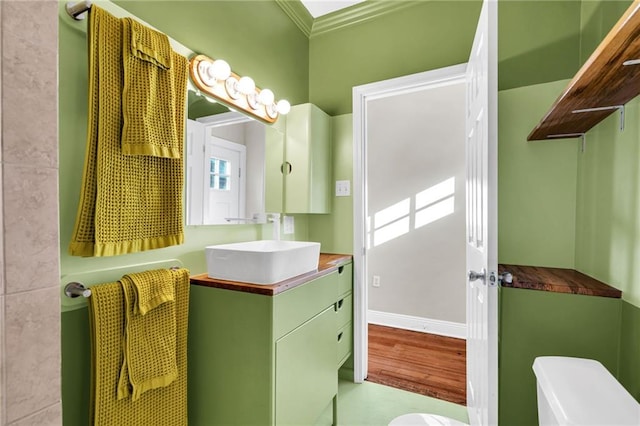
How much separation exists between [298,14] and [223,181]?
145 cm

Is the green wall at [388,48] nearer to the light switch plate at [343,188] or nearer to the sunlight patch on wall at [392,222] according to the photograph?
the light switch plate at [343,188]

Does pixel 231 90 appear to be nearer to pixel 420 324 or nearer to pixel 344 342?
pixel 344 342

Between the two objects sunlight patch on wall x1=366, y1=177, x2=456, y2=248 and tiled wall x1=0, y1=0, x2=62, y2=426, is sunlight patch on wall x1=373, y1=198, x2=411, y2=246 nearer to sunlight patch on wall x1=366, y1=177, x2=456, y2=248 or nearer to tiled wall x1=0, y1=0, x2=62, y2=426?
sunlight patch on wall x1=366, y1=177, x2=456, y2=248

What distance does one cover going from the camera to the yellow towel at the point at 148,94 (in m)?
1.10

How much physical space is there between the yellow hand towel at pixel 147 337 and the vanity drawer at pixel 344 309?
104 centimetres

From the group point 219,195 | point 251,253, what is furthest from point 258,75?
point 251,253

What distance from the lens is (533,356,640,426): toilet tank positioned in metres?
0.77

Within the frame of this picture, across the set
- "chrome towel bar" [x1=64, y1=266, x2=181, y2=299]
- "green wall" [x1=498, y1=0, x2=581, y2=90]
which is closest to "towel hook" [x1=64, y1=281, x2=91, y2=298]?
"chrome towel bar" [x1=64, y1=266, x2=181, y2=299]

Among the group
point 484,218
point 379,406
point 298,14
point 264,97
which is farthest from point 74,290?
point 298,14

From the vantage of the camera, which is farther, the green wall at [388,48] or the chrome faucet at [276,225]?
the green wall at [388,48]

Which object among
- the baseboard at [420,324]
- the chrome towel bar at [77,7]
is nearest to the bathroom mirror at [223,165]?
the chrome towel bar at [77,7]

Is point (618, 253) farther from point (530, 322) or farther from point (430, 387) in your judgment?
point (430, 387)

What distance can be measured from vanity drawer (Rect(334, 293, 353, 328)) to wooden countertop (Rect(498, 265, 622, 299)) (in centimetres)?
97

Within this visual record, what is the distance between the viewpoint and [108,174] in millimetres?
1066
